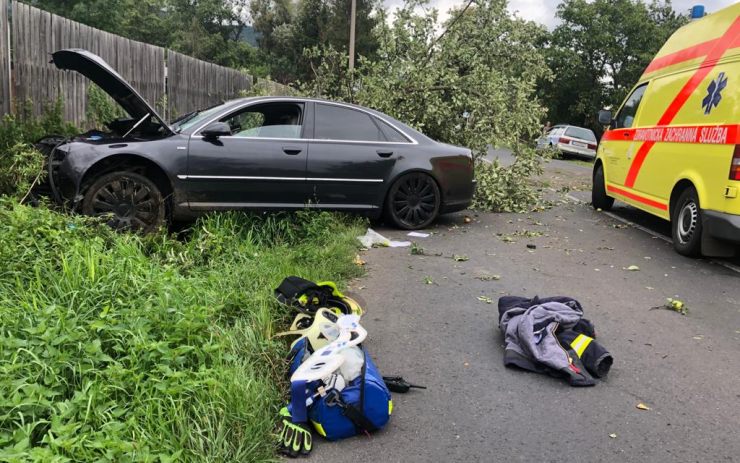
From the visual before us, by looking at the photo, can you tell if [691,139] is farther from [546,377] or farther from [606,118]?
[546,377]

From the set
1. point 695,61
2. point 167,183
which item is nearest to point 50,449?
point 167,183

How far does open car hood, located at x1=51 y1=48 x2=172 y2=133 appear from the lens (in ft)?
18.7

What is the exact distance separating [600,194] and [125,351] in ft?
30.3

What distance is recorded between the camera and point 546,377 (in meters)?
3.77

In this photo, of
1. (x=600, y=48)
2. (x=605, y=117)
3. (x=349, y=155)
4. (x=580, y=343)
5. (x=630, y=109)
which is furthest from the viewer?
(x=600, y=48)

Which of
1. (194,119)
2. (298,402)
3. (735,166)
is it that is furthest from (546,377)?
(194,119)

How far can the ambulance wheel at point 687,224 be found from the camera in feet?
22.4

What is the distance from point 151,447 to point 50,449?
0.38m

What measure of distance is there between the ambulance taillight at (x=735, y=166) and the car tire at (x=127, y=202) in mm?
5769

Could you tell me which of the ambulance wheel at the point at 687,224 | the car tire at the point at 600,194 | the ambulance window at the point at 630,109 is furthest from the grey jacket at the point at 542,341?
the car tire at the point at 600,194

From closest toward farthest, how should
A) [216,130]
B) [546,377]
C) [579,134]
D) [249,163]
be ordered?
[546,377] → [216,130] → [249,163] → [579,134]

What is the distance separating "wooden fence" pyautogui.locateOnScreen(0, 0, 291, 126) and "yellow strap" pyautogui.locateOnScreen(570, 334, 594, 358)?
307 inches

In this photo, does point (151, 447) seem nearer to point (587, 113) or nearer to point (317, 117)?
point (317, 117)

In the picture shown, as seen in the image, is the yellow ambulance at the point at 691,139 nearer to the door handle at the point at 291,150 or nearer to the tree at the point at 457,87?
the tree at the point at 457,87
